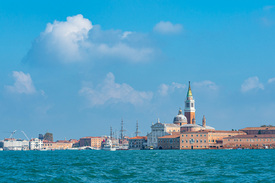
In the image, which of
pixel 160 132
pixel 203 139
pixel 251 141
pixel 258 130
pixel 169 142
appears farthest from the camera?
pixel 160 132

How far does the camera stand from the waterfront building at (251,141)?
546 ft

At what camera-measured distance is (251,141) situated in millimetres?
168500

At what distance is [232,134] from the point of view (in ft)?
602

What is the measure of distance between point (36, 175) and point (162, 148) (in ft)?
465

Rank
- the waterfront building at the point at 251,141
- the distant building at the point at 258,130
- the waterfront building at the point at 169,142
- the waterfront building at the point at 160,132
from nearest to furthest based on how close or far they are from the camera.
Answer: the waterfront building at the point at 251,141 < the distant building at the point at 258,130 < the waterfront building at the point at 169,142 < the waterfront building at the point at 160,132

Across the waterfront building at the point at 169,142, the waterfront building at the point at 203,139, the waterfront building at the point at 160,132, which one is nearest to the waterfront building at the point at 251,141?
the waterfront building at the point at 203,139

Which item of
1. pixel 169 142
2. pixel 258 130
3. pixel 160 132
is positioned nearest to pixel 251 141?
pixel 258 130

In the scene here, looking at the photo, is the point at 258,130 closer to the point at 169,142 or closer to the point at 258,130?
the point at 258,130

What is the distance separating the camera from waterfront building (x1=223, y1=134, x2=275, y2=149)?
166 m

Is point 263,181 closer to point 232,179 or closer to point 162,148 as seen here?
point 232,179

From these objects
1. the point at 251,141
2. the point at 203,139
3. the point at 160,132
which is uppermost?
the point at 160,132

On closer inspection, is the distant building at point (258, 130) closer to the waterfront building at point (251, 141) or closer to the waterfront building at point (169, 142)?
the waterfront building at point (251, 141)

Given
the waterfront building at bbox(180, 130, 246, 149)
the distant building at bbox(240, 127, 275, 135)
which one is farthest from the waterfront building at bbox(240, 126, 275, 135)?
the waterfront building at bbox(180, 130, 246, 149)

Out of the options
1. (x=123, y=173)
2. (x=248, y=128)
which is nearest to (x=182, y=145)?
(x=248, y=128)
